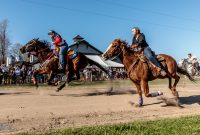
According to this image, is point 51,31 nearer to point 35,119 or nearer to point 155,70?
point 155,70

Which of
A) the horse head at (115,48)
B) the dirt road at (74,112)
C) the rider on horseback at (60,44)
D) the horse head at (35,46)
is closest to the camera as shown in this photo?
the dirt road at (74,112)

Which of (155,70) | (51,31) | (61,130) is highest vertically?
(51,31)

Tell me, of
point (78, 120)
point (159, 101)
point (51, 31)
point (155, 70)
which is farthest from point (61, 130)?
point (51, 31)

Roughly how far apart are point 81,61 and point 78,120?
863cm

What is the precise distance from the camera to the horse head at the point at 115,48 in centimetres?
1474

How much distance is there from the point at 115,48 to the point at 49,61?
17.0 feet

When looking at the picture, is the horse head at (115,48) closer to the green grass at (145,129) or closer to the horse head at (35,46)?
the green grass at (145,129)

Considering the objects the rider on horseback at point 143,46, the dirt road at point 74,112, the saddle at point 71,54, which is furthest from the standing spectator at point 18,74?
the rider on horseback at point 143,46

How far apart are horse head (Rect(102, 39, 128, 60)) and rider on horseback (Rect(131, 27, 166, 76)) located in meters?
0.43

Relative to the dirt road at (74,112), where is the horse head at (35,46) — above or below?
above

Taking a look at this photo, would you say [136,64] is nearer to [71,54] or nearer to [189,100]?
[189,100]

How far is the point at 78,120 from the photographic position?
10.7 m

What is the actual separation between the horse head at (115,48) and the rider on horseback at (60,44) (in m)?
4.05

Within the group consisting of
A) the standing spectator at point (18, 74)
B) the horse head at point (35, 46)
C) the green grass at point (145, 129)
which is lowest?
the green grass at point (145, 129)
